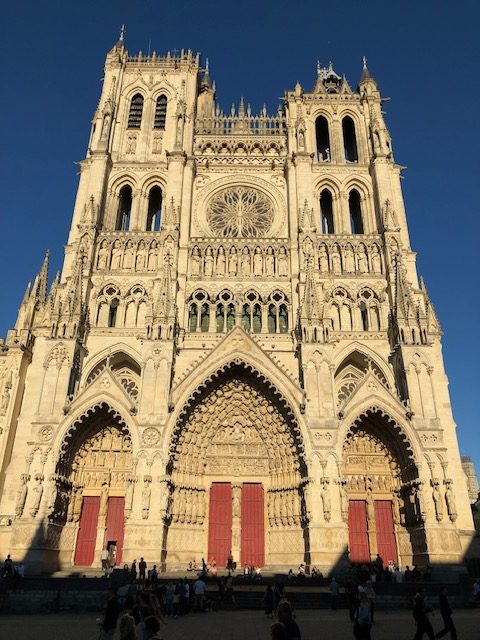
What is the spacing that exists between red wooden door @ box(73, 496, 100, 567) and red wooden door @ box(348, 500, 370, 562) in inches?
455

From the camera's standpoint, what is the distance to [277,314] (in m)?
25.8

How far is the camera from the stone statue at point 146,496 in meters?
19.5

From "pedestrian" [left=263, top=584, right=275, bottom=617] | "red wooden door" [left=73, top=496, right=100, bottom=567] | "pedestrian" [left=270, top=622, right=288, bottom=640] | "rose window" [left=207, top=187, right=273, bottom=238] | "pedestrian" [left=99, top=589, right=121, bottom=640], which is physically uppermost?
"rose window" [left=207, top=187, right=273, bottom=238]

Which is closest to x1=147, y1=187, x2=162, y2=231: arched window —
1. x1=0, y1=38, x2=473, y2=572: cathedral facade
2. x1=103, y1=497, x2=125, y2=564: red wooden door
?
x1=0, y1=38, x2=473, y2=572: cathedral facade

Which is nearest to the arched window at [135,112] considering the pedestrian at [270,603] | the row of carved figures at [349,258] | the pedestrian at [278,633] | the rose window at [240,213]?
the rose window at [240,213]

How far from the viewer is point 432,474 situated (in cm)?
2042

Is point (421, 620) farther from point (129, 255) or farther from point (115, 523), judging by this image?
point (129, 255)

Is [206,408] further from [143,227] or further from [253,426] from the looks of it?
[143,227]

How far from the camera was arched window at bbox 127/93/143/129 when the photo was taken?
33469mm

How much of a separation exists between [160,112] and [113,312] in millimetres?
16220

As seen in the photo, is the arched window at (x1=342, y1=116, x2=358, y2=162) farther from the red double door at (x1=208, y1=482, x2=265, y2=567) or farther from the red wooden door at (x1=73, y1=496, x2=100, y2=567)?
the red wooden door at (x1=73, y1=496, x2=100, y2=567)

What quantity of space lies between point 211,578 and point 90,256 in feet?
56.2

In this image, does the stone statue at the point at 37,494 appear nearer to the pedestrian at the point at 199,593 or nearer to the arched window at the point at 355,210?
the pedestrian at the point at 199,593

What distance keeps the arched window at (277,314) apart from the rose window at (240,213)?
197 inches
